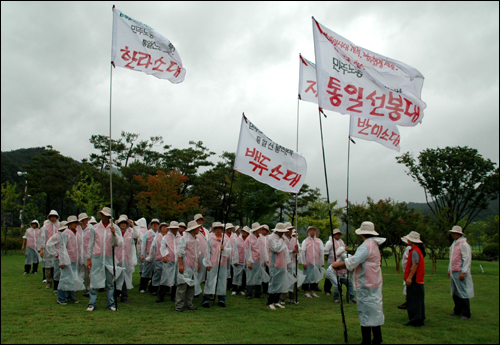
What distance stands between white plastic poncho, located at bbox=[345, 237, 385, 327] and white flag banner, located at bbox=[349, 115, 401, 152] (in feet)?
13.6

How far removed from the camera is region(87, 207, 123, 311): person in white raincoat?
7.95 metres

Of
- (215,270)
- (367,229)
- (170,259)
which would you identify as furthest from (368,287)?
(170,259)

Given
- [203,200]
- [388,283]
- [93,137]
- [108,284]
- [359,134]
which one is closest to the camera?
[108,284]

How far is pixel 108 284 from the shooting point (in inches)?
320

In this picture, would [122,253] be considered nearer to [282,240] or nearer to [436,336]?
[282,240]

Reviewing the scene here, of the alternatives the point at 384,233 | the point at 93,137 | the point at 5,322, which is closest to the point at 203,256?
the point at 5,322

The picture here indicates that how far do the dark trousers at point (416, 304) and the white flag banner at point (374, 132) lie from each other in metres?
3.73

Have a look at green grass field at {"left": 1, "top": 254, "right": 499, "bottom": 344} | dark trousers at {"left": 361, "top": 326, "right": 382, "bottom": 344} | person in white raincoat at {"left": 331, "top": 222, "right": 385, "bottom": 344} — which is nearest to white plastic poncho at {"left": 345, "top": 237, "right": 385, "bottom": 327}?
person in white raincoat at {"left": 331, "top": 222, "right": 385, "bottom": 344}

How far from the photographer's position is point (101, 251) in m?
8.11

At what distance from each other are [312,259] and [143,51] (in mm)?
7964

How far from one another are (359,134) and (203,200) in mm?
30599

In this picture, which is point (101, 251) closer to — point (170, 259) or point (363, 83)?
point (170, 259)

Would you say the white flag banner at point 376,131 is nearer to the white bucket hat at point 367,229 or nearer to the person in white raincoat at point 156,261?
the white bucket hat at point 367,229

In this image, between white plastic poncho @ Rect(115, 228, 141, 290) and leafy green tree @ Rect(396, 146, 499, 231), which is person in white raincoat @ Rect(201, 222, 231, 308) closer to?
white plastic poncho @ Rect(115, 228, 141, 290)
